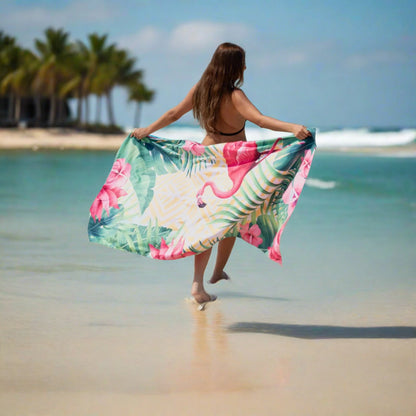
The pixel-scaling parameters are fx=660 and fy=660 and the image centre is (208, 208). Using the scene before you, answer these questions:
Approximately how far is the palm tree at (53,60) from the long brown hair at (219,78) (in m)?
46.0

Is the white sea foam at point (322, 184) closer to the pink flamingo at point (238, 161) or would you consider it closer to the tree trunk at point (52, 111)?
the pink flamingo at point (238, 161)

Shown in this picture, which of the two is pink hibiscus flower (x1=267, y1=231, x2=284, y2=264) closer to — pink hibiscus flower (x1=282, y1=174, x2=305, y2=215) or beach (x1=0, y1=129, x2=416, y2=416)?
pink hibiscus flower (x1=282, y1=174, x2=305, y2=215)

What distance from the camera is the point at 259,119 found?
3717 millimetres

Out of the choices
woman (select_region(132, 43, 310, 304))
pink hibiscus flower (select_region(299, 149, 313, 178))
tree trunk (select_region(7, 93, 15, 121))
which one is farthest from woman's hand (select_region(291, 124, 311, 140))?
tree trunk (select_region(7, 93, 15, 121))

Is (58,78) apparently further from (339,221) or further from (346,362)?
(346,362)

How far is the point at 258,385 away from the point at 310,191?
10717mm

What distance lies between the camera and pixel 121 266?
5.49 metres

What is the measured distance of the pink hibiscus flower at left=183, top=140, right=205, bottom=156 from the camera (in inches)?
159

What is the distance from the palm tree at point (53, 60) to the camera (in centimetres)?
4819

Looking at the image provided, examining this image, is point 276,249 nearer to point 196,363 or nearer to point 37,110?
point 196,363

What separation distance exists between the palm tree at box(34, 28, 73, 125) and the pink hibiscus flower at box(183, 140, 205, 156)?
4590 cm

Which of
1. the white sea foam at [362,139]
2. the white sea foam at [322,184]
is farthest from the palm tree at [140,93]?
the white sea foam at [322,184]

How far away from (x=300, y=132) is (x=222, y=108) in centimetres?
52

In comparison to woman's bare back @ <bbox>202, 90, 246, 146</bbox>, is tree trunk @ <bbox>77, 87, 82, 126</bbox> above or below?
below
